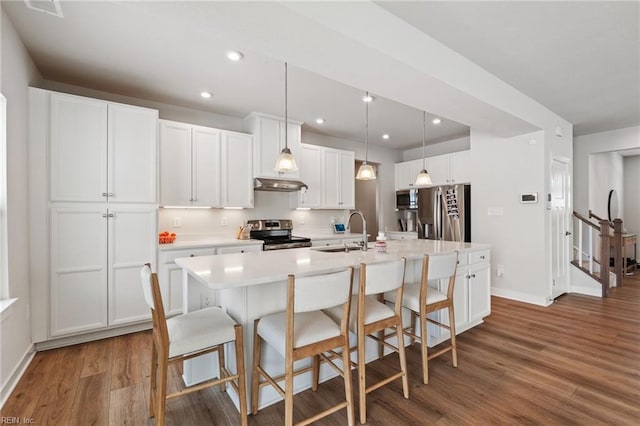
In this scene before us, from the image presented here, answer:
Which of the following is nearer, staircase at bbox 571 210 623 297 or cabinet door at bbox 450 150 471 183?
staircase at bbox 571 210 623 297

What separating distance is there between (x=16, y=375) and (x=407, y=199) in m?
5.55

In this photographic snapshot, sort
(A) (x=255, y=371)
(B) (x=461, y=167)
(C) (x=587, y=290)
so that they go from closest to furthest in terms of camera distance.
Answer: (A) (x=255, y=371), (C) (x=587, y=290), (B) (x=461, y=167)

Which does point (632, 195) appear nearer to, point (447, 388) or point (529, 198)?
point (529, 198)

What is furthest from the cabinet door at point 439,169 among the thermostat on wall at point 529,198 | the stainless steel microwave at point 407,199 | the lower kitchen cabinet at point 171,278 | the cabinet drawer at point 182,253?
the lower kitchen cabinet at point 171,278

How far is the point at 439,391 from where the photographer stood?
207 centimetres

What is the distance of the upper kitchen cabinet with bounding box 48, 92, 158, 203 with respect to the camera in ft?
9.07

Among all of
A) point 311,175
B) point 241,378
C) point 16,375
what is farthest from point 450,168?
point 16,375

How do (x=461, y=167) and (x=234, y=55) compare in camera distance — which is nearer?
(x=234, y=55)

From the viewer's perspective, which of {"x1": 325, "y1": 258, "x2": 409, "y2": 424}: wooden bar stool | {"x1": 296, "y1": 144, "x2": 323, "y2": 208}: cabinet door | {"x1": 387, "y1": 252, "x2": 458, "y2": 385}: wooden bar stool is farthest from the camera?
{"x1": 296, "y1": 144, "x2": 323, "y2": 208}: cabinet door

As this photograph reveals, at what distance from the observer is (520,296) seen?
422 centimetres

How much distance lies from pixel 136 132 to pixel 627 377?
4.73m

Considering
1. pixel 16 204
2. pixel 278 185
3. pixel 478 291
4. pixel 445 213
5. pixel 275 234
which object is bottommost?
pixel 478 291

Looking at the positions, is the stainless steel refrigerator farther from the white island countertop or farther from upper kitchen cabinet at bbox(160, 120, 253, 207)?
upper kitchen cabinet at bbox(160, 120, 253, 207)

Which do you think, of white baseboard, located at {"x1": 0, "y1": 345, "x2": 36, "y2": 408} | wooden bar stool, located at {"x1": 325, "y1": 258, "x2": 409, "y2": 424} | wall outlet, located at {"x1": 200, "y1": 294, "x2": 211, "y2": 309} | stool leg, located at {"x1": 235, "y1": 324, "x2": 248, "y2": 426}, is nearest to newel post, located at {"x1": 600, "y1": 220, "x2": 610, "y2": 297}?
wooden bar stool, located at {"x1": 325, "y1": 258, "x2": 409, "y2": 424}
